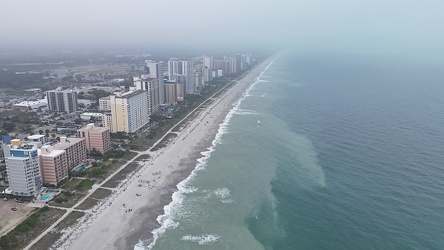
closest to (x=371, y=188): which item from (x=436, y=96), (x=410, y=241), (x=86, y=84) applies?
(x=410, y=241)

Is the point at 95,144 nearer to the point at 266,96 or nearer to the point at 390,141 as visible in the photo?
the point at 390,141

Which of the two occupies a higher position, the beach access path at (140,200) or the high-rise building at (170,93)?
the high-rise building at (170,93)

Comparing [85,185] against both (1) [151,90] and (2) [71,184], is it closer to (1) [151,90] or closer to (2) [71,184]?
(2) [71,184]

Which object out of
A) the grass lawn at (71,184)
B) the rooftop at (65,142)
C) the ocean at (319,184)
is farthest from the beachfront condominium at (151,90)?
the grass lawn at (71,184)

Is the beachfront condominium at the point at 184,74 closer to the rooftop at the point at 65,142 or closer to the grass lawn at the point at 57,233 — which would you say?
the rooftop at the point at 65,142

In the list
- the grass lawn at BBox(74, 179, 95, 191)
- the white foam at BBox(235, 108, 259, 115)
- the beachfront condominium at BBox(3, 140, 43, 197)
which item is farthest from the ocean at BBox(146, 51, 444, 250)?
the beachfront condominium at BBox(3, 140, 43, 197)

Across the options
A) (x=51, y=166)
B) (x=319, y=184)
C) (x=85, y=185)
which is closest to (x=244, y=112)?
(x=319, y=184)
